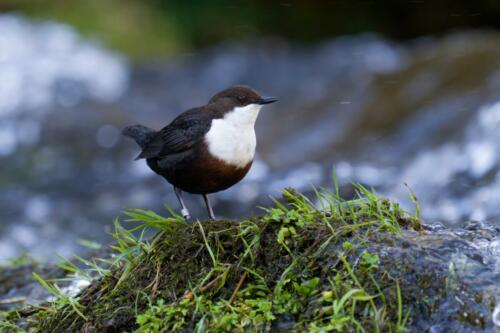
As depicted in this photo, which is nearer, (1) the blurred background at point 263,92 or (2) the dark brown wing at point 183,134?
(2) the dark brown wing at point 183,134

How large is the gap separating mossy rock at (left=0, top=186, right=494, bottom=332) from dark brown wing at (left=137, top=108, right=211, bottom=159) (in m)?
0.78

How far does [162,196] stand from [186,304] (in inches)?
238

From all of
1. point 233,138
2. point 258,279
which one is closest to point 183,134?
point 233,138

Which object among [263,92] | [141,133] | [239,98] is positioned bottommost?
[263,92]

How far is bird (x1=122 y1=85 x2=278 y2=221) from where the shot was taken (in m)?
3.95

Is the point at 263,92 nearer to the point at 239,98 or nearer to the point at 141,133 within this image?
the point at 141,133

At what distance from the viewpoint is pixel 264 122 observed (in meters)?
11.2

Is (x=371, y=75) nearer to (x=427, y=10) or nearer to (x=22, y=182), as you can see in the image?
(x=427, y=10)

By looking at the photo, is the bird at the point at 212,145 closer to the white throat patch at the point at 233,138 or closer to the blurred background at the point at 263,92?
the white throat patch at the point at 233,138

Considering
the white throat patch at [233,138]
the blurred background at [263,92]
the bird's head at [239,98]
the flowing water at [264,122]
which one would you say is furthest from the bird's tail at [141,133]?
the flowing water at [264,122]

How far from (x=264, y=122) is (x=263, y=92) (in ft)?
4.03

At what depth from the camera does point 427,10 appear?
12695 millimetres

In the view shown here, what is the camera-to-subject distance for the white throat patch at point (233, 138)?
3.93 m

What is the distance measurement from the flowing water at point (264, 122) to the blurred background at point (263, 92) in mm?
28
